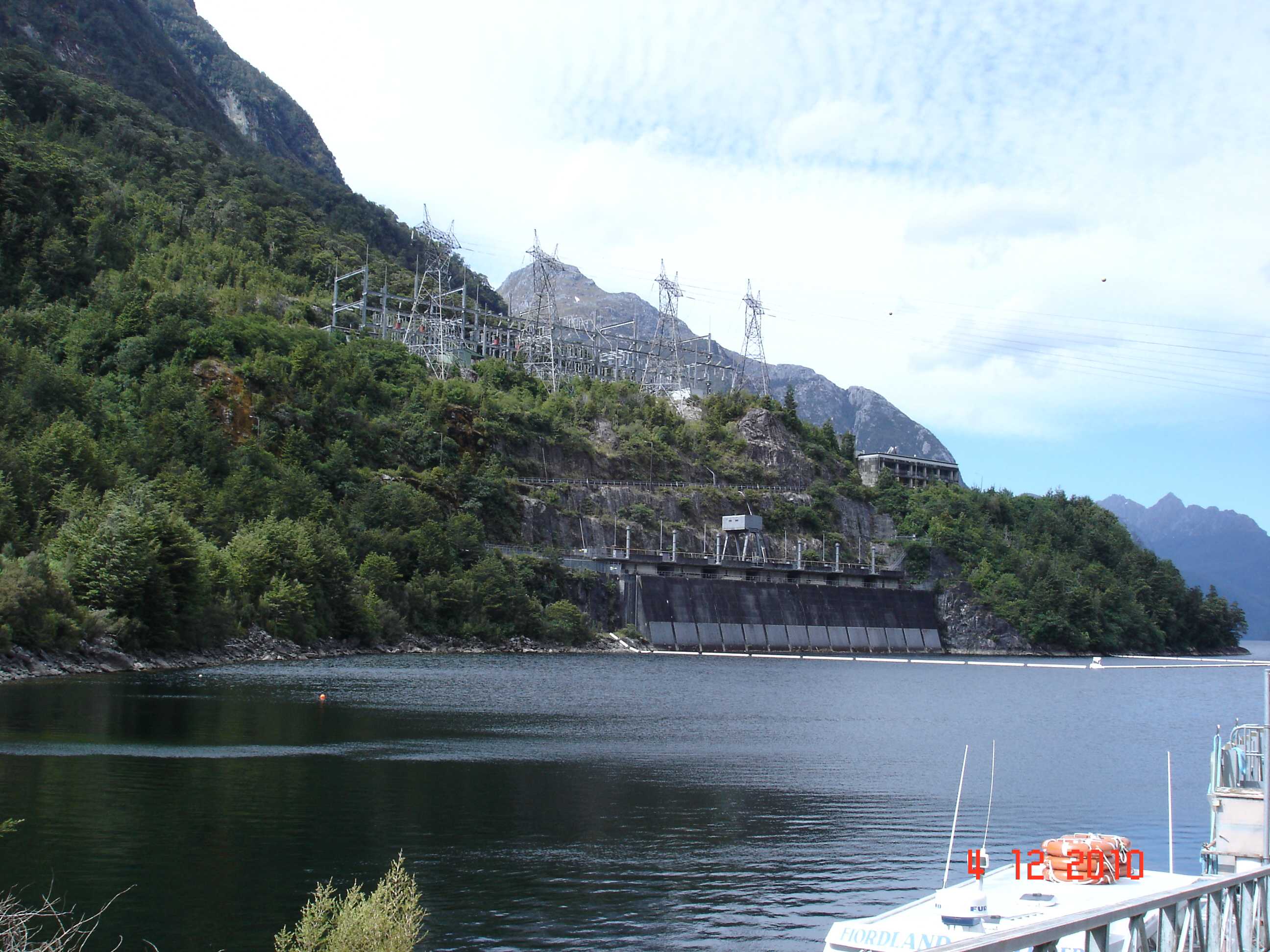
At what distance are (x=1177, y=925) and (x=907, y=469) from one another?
173579 mm

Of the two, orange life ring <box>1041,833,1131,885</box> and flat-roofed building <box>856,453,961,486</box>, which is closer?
orange life ring <box>1041,833,1131,885</box>

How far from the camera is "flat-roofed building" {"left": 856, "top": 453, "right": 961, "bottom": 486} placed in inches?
6540

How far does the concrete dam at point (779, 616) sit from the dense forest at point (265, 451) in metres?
9.31

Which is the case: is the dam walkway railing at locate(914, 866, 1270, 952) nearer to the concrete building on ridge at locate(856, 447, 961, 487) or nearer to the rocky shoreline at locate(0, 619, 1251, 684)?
the rocky shoreline at locate(0, 619, 1251, 684)

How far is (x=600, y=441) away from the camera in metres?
132

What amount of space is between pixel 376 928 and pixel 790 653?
360 ft

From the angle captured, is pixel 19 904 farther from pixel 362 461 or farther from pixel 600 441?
pixel 600 441

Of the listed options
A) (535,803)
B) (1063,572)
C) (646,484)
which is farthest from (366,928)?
(1063,572)

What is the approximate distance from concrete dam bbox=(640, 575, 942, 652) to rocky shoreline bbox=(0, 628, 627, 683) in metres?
7.02

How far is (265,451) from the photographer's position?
96.0m

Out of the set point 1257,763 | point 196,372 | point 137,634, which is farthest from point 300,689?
point 196,372

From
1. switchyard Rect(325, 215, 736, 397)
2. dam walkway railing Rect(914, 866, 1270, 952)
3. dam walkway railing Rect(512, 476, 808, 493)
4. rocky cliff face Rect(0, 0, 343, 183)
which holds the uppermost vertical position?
rocky cliff face Rect(0, 0, 343, 183)
